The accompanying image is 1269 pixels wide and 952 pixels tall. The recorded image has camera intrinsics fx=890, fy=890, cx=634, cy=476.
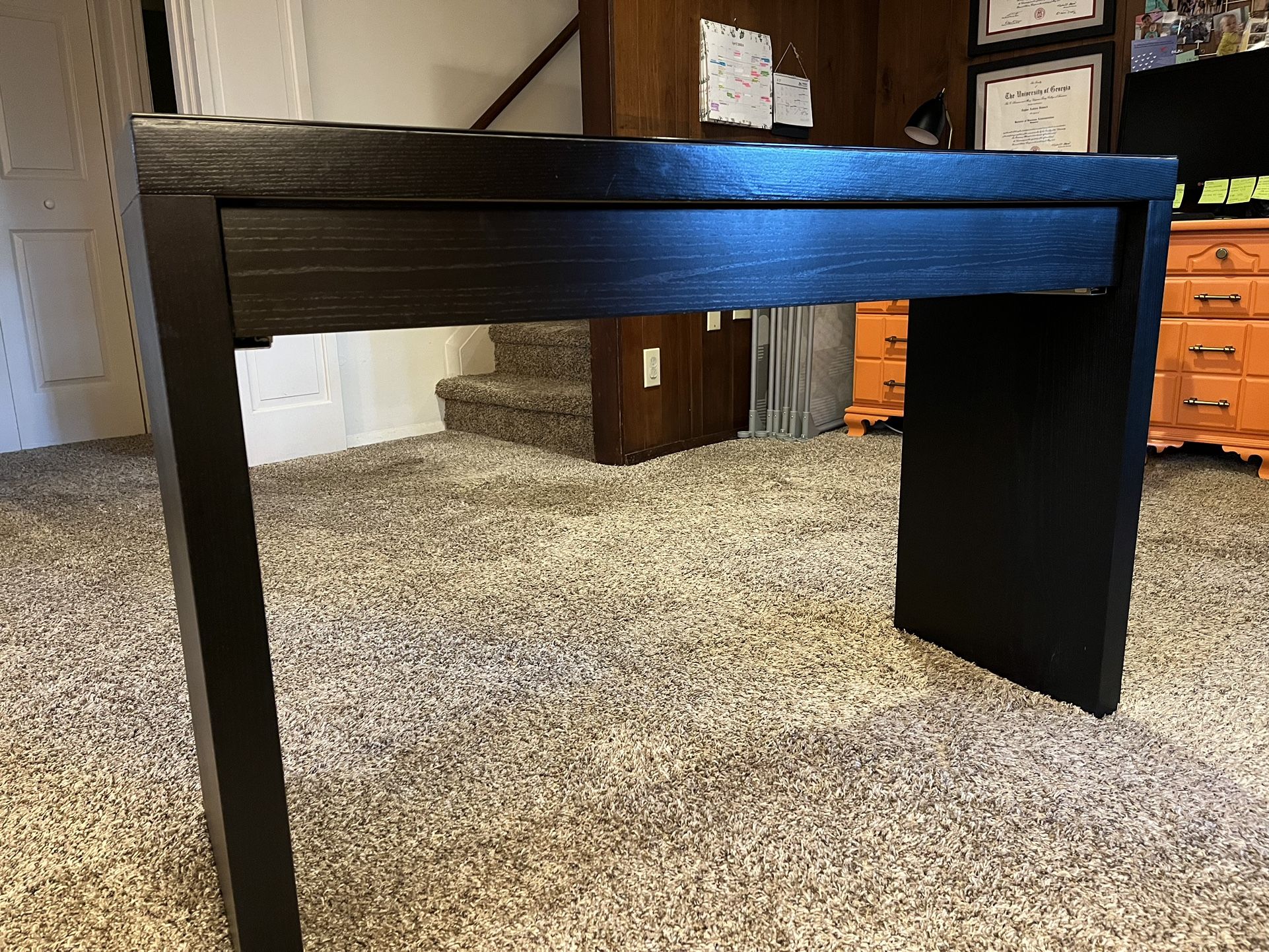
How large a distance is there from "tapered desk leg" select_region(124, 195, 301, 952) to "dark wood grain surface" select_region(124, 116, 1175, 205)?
3 cm

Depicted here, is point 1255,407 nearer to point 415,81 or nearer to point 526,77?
point 526,77

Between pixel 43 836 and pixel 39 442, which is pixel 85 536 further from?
pixel 39 442

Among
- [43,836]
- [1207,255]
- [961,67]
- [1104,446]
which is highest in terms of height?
[961,67]

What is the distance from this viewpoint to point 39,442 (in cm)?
325

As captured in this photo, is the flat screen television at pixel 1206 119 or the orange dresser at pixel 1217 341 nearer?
the orange dresser at pixel 1217 341

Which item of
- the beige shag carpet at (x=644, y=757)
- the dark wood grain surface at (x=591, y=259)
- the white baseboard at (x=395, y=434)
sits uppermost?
the dark wood grain surface at (x=591, y=259)

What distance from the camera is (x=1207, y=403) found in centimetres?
248

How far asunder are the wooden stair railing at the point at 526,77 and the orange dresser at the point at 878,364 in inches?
60.6

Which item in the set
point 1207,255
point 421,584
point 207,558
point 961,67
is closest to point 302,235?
point 207,558

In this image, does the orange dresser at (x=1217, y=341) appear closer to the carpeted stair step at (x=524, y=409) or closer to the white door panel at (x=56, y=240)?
the carpeted stair step at (x=524, y=409)

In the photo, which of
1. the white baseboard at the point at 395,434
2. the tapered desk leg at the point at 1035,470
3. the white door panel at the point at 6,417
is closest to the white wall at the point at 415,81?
the white baseboard at the point at 395,434

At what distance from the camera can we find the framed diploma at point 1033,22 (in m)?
2.92

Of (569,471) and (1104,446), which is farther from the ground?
(1104,446)

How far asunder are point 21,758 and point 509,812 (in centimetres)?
64
